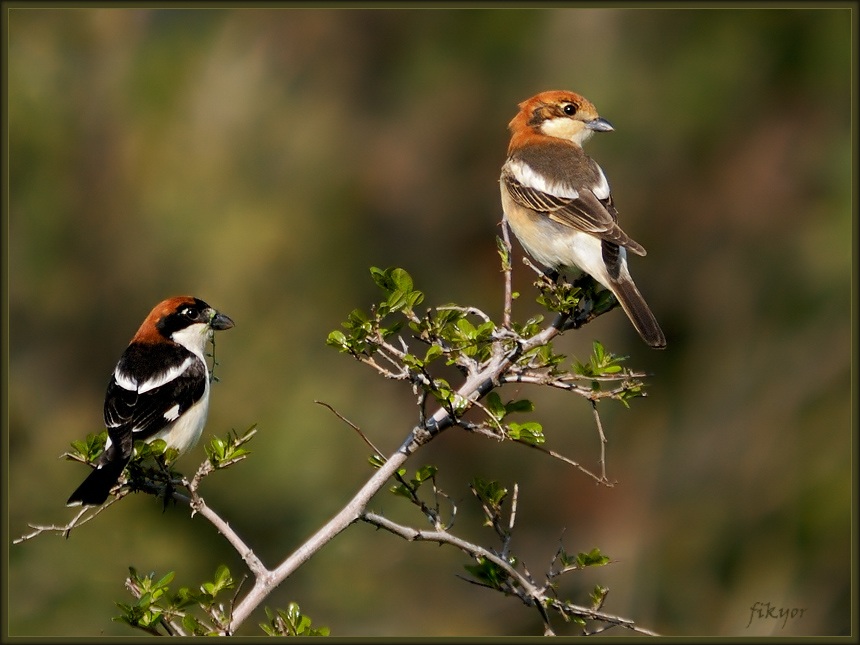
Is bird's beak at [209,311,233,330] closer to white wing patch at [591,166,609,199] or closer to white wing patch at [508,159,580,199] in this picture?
white wing patch at [508,159,580,199]

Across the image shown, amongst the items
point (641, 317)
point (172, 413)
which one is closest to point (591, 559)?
point (641, 317)

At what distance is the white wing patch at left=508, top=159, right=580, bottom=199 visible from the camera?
501 cm

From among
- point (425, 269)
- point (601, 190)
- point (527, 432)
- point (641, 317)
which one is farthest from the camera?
point (425, 269)

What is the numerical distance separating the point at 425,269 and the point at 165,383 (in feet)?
19.5

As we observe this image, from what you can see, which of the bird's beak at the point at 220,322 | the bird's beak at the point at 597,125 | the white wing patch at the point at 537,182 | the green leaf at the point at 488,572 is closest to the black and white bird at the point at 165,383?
the bird's beak at the point at 220,322

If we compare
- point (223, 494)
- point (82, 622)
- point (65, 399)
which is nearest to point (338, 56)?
point (65, 399)

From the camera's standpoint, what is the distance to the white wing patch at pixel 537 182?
16.4 ft

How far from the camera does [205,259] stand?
9250 millimetres

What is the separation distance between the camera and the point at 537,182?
5117mm

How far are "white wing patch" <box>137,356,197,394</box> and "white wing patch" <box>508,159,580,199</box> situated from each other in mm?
1893

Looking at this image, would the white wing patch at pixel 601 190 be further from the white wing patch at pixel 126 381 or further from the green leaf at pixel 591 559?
the white wing patch at pixel 126 381

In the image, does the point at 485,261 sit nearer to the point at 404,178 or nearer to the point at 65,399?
the point at 404,178

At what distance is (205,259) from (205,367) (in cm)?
440

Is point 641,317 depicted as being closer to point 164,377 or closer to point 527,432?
point 527,432
